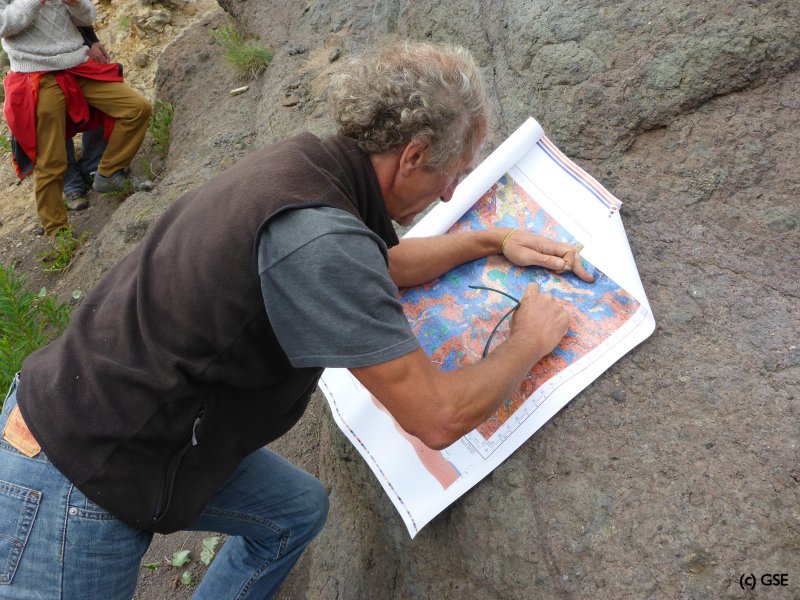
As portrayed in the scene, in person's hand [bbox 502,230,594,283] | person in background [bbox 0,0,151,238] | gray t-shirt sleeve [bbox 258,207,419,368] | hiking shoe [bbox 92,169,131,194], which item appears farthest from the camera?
hiking shoe [bbox 92,169,131,194]

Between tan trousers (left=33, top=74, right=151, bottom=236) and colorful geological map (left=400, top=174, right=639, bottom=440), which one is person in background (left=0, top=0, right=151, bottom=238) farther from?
colorful geological map (left=400, top=174, right=639, bottom=440)

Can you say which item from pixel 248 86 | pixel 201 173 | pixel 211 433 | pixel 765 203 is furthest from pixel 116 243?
pixel 765 203

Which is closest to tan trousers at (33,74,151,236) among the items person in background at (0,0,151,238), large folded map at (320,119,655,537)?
person in background at (0,0,151,238)

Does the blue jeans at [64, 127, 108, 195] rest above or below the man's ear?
below

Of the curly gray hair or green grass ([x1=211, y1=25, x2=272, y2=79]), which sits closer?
the curly gray hair

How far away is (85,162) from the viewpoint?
5.53 m

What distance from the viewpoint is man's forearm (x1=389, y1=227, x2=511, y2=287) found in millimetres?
1960

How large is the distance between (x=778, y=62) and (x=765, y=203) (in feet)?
1.56

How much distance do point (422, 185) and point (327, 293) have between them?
463 mm

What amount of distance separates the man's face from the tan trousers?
13.3ft

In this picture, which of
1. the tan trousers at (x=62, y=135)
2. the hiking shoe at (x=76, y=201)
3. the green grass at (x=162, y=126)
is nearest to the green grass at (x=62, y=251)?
the tan trousers at (x=62, y=135)

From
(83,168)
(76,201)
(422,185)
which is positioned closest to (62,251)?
(76,201)

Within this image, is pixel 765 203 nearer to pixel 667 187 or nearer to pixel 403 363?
pixel 667 187

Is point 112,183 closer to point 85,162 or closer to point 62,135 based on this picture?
point 85,162
